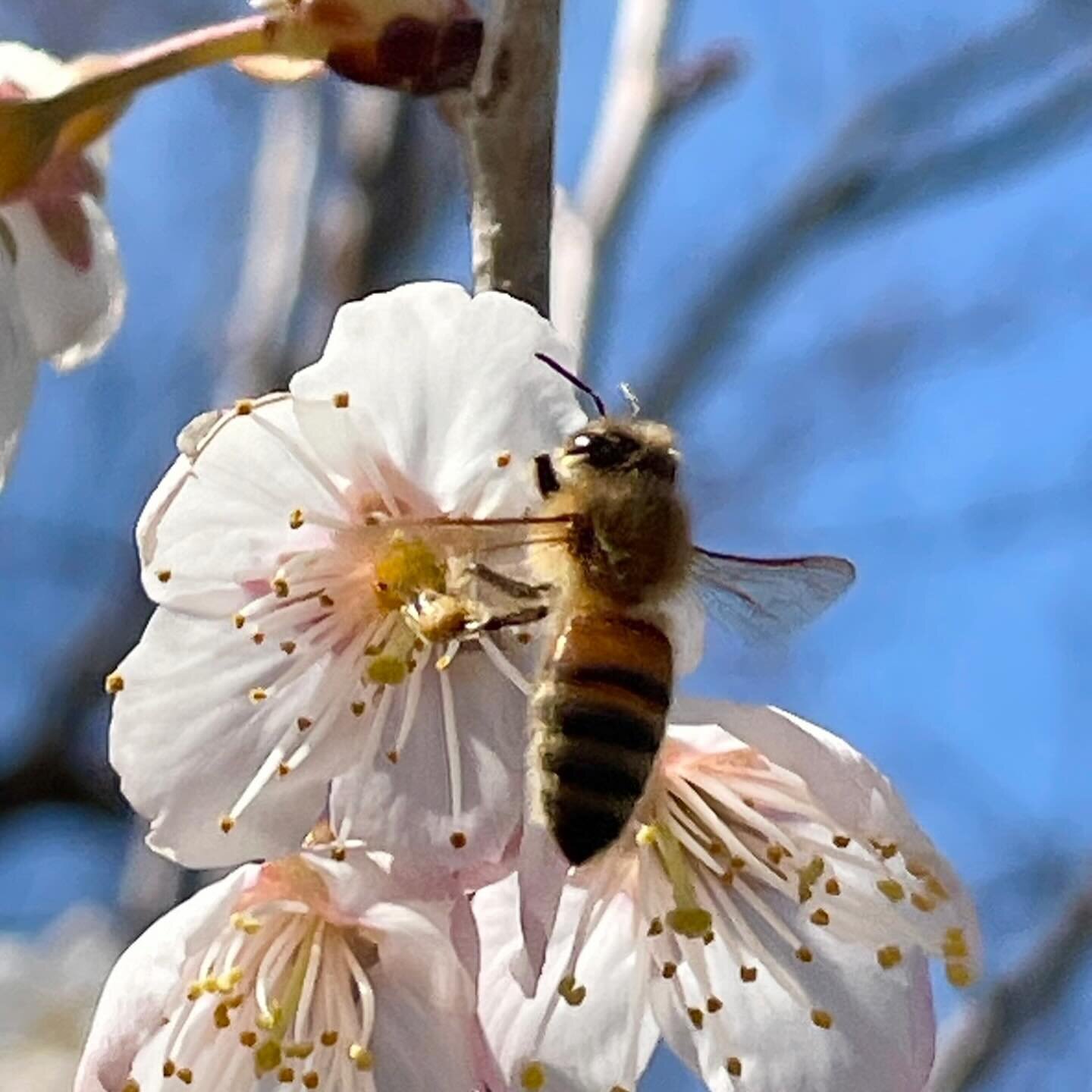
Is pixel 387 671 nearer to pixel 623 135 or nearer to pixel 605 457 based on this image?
pixel 605 457

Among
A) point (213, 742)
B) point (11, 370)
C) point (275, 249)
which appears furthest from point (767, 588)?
point (275, 249)

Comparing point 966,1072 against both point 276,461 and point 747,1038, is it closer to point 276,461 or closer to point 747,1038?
point 747,1038

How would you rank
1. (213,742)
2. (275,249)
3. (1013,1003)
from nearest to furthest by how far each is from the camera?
(213,742)
(1013,1003)
(275,249)

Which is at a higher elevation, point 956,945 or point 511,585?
point 511,585

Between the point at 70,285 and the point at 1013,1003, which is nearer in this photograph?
the point at 70,285

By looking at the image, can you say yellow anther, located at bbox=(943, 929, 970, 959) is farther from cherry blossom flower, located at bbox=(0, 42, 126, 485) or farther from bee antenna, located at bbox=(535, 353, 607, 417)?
cherry blossom flower, located at bbox=(0, 42, 126, 485)

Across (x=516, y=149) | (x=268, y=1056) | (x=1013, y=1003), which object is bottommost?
(x=1013, y=1003)
